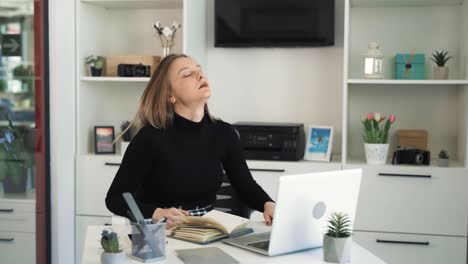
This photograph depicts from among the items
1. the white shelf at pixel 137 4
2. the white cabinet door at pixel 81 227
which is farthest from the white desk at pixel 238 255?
the white shelf at pixel 137 4

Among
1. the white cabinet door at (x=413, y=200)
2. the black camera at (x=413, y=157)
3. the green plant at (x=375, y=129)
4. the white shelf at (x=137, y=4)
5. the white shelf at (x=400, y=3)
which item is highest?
the white shelf at (x=137, y=4)

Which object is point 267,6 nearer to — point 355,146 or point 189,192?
point 355,146

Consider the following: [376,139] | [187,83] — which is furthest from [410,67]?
[187,83]

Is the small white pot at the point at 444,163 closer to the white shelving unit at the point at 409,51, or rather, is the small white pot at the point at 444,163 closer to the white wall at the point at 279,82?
the white shelving unit at the point at 409,51

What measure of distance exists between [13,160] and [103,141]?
1.85 ft

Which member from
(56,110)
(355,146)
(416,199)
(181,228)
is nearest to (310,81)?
(355,146)

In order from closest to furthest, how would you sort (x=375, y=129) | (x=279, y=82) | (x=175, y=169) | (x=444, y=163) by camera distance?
(x=175, y=169)
(x=444, y=163)
(x=375, y=129)
(x=279, y=82)

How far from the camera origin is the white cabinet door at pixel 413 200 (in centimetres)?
359

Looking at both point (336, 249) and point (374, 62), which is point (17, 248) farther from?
point (336, 249)

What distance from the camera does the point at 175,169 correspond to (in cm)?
264

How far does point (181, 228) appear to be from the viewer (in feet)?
7.54

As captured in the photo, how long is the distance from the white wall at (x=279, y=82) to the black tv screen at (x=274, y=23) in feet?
0.61

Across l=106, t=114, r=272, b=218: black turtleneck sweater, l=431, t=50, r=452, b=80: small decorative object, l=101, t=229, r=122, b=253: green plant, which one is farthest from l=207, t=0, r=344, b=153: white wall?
l=101, t=229, r=122, b=253: green plant

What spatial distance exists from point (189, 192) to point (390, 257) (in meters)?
1.54
